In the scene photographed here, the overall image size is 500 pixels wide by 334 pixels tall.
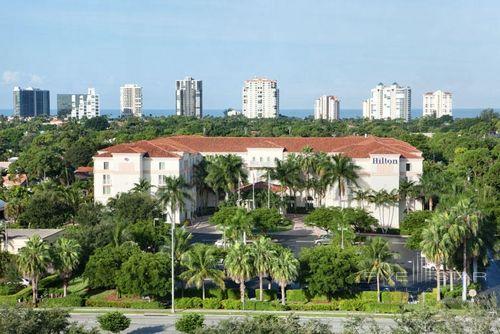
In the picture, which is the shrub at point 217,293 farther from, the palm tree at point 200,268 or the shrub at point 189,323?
the shrub at point 189,323

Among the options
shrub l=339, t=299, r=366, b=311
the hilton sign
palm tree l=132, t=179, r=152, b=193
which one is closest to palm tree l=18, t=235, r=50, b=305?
shrub l=339, t=299, r=366, b=311

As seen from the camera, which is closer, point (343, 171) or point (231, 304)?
point (231, 304)

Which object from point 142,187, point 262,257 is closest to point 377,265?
point 262,257

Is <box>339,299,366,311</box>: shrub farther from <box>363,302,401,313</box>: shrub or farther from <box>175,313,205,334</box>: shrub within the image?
<box>175,313,205,334</box>: shrub

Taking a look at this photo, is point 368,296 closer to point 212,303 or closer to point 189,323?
point 212,303

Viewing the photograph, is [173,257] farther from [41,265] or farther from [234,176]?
[234,176]

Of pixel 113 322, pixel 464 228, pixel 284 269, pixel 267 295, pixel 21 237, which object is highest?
pixel 464 228

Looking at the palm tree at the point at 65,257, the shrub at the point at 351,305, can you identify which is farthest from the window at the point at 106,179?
the shrub at the point at 351,305
